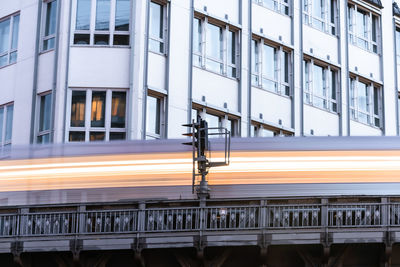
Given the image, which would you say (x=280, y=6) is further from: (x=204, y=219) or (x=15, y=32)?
(x=204, y=219)

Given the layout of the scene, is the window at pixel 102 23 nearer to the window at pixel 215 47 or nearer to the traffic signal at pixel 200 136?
the window at pixel 215 47

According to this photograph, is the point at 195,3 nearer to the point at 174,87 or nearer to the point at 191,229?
the point at 174,87

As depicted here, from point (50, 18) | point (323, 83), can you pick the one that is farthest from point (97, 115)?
point (323, 83)

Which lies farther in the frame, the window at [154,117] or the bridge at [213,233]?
the window at [154,117]

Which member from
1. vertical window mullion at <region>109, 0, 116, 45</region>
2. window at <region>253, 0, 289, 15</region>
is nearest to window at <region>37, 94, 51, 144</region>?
vertical window mullion at <region>109, 0, 116, 45</region>

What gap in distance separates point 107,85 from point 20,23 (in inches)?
207

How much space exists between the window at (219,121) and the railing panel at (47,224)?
43.6 ft

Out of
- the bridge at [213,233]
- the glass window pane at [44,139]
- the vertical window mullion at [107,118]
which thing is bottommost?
the bridge at [213,233]

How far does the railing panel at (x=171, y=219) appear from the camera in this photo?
110ft

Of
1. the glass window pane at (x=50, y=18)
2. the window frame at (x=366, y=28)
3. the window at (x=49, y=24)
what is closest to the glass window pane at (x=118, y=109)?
the window at (x=49, y=24)

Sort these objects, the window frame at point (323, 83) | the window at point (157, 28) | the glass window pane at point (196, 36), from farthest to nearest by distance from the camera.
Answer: the window frame at point (323, 83), the glass window pane at point (196, 36), the window at point (157, 28)

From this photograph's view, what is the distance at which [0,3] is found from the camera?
161 feet

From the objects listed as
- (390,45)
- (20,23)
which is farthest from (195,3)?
(390,45)

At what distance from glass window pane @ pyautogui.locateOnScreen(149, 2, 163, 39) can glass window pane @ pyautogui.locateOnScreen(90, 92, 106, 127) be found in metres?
3.15
